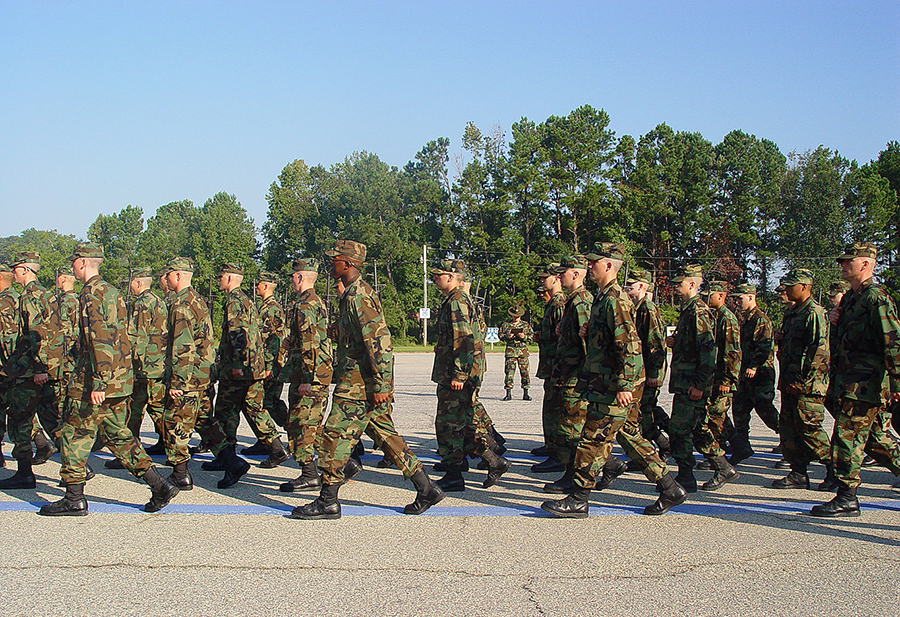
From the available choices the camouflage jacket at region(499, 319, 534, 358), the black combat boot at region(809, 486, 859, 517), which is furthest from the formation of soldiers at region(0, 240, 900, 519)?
the camouflage jacket at region(499, 319, 534, 358)

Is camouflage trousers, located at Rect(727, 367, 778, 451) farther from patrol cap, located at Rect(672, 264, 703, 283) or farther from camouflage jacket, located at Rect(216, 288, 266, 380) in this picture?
camouflage jacket, located at Rect(216, 288, 266, 380)

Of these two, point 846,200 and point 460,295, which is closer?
point 460,295

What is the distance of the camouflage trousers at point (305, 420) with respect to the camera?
6.87 meters

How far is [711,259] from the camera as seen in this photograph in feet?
183

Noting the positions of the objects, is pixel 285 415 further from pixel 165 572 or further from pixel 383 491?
pixel 165 572

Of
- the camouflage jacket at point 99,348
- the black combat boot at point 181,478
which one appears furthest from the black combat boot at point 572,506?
the camouflage jacket at point 99,348

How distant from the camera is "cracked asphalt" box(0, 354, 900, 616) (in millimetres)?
4062

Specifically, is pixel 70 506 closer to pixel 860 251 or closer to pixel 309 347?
pixel 309 347

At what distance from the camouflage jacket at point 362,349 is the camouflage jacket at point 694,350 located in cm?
289

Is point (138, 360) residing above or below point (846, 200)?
below

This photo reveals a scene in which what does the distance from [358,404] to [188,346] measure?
1.95 metres

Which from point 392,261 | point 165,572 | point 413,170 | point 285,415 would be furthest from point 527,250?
point 165,572

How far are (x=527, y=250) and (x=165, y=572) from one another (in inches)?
2303

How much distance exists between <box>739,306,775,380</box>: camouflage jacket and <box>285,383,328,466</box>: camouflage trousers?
465 centimetres
